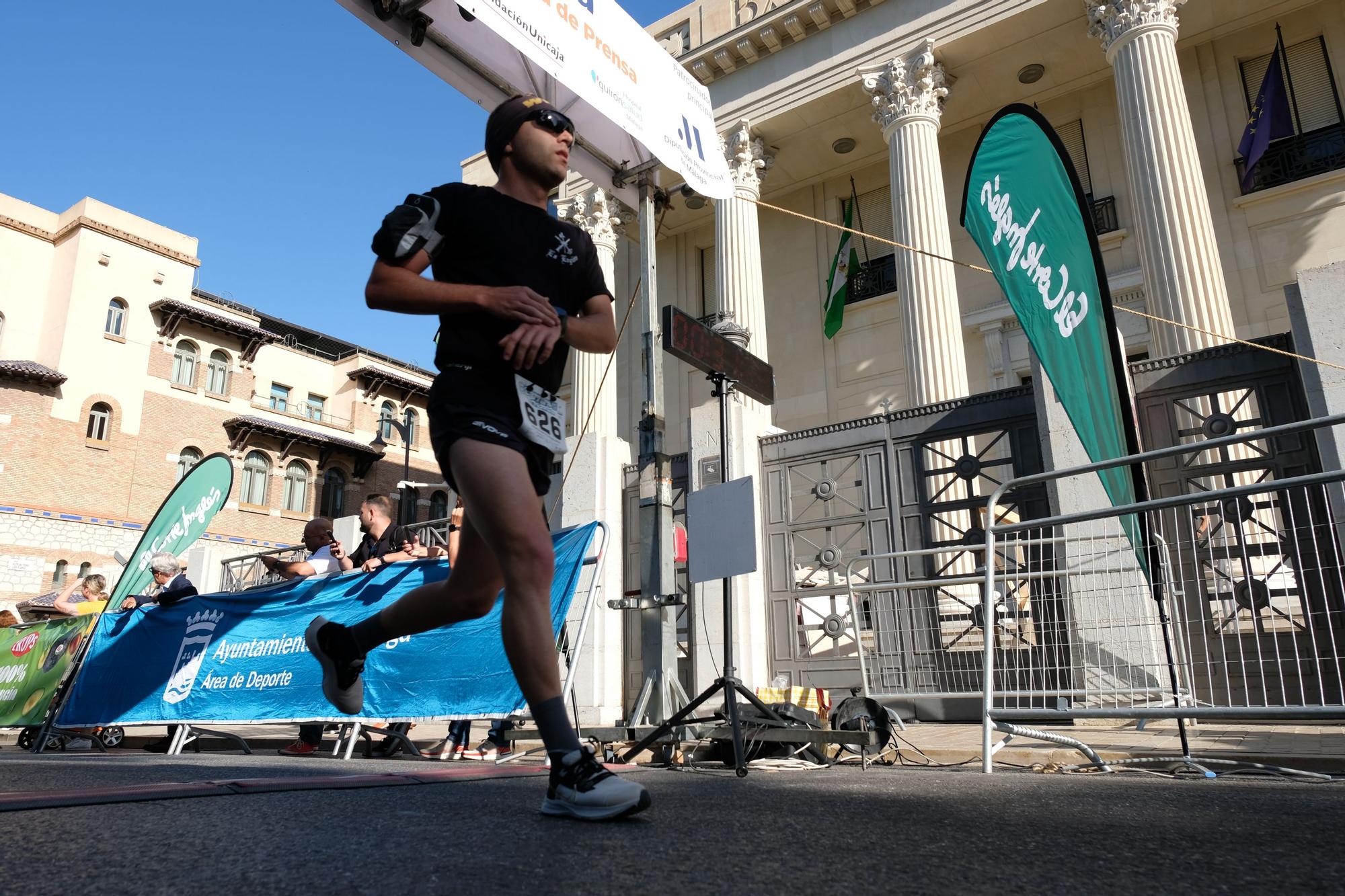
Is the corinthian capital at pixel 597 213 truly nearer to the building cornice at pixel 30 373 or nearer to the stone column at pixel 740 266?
the stone column at pixel 740 266

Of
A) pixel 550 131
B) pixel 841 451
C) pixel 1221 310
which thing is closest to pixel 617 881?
pixel 550 131

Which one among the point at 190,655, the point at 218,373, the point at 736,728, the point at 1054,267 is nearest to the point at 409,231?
the point at 736,728

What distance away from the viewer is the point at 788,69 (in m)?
19.6

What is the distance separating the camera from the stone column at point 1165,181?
43.2ft

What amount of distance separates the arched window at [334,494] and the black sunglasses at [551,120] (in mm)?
38032

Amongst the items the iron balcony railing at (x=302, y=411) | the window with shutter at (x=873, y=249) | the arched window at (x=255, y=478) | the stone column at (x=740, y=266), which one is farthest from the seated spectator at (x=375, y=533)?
the iron balcony railing at (x=302, y=411)

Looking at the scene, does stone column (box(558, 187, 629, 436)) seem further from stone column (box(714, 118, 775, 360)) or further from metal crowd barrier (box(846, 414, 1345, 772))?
metal crowd barrier (box(846, 414, 1345, 772))

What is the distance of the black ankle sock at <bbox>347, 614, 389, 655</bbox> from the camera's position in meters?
2.74

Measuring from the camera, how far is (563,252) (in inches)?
106

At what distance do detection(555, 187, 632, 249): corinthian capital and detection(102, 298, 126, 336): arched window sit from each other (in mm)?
20806

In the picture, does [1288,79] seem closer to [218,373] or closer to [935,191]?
[935,191]

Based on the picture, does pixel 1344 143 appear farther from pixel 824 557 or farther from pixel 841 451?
pixel 824 557

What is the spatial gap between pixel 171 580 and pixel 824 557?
259 inches

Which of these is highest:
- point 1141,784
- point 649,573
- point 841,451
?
point 841,451
